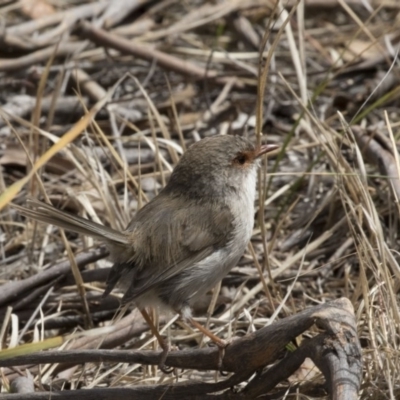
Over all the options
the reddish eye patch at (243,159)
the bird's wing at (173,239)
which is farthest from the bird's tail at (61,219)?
the reddish eye patch at (243,159)

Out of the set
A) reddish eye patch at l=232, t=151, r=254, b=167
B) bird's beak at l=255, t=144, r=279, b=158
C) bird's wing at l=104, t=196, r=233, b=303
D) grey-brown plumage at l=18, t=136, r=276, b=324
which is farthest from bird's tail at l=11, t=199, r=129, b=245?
bird's beak at l=255, t=144, r=279, b=158

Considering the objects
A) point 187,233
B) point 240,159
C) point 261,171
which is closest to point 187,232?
point 187,233

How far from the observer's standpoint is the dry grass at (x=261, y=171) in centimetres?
394

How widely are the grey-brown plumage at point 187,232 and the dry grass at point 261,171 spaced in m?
0.15

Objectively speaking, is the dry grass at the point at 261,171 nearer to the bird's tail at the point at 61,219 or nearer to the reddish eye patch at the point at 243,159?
the reddish eye patch at the point at 243,159

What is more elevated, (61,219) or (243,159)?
(243,159)

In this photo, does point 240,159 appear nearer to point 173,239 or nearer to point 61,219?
point 173,239

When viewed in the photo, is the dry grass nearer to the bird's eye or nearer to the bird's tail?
the bird's eye

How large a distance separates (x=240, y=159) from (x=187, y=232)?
0.51 meters

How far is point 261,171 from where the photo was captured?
456 cm

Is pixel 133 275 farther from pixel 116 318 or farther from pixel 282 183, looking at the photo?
pixel 282 183

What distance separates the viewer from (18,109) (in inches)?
239

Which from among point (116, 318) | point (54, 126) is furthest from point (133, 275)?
point (54, 126)

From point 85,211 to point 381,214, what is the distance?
1.63 m
